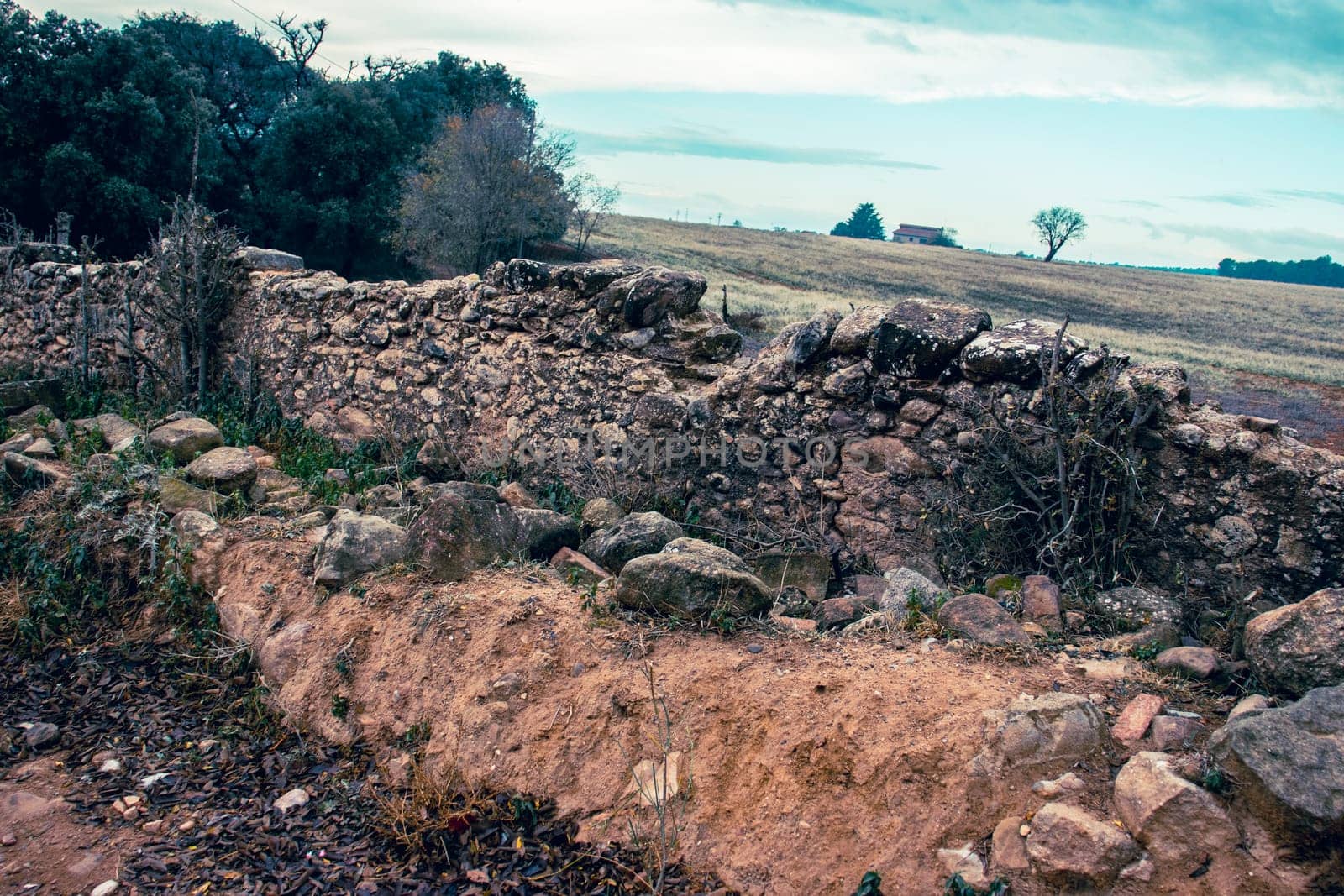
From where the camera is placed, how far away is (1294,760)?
2.49 m

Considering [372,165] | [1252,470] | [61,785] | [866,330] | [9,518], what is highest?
[372,165]

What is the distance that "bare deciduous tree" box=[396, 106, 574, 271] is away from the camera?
1017 inches

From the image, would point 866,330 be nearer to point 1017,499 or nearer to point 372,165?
point 1017,499

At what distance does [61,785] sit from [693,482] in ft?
11.6

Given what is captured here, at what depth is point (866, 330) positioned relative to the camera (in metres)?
5.01

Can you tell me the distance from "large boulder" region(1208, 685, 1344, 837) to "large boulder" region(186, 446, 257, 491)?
5.63 meters

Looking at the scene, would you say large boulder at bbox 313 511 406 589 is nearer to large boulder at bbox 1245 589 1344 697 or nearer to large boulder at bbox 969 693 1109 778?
large boulder at bbox 969 693 1109 778

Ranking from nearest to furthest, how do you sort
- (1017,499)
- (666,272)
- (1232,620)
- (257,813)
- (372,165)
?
(257,813)
(1232,620)
(1017,499)
(666,272)
(372,165)

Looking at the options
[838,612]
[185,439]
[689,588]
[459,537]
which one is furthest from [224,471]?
[838,612]

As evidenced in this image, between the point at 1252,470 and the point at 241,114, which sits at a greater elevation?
the point at 241,114

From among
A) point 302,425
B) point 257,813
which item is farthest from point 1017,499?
point 302,425

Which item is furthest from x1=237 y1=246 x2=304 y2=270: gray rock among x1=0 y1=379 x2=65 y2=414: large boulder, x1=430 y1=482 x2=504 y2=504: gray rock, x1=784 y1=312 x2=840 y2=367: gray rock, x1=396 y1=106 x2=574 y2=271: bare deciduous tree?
x1=396 y1=106 x2=574 y2=271: bare deciduous tree

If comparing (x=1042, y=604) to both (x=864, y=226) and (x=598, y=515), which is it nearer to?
(x=598, y=515)

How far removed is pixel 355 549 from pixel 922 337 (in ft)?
10.8
